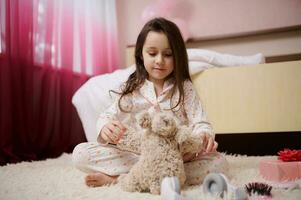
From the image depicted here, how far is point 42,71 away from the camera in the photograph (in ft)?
5.20

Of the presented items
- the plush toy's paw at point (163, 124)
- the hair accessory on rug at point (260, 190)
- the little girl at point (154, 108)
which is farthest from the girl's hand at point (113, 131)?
Answer: the hair accessory on rug at point (260, 190)

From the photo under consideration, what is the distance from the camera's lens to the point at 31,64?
1.51 m

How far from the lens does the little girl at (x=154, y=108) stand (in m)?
0.85

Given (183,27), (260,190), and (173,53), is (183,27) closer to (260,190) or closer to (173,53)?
(173,53)

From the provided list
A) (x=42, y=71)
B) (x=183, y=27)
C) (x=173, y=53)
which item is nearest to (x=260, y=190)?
(x=173, y=53)

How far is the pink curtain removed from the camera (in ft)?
4.52

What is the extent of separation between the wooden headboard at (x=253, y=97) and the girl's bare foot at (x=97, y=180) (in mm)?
685

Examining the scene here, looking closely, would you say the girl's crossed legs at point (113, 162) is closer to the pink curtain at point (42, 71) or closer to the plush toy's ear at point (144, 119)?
the plush toy's ear at point (144, 119)

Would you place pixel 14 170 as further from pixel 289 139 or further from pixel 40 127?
pixel 289 139

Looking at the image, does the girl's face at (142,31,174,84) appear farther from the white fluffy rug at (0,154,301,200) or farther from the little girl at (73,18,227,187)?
the white fluffy rug at (0,154,301,200)

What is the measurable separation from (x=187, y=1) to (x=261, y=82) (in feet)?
4.20

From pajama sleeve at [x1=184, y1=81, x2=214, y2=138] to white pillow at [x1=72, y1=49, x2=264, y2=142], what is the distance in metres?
0.50

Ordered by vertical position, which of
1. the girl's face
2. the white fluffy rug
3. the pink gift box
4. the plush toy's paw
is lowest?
the white fluffy rug

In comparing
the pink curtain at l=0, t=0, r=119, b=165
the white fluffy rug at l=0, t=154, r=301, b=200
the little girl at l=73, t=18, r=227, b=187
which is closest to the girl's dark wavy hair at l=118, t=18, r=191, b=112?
the little girl at l=73, t=18, r=227, b=187
